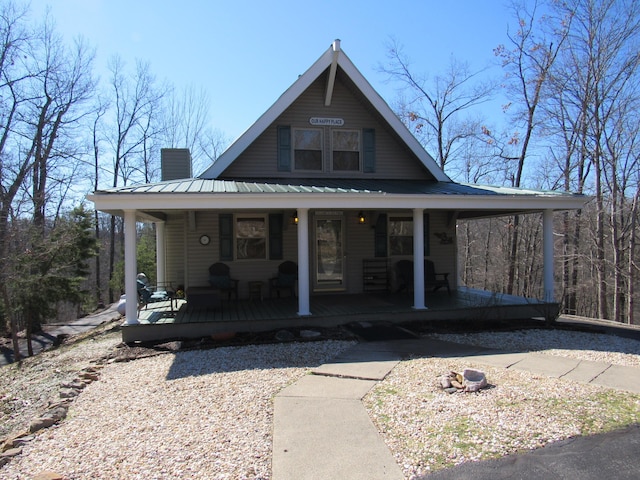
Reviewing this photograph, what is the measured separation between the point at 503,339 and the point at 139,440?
6.09m

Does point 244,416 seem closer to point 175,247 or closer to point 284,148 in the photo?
point 284,148

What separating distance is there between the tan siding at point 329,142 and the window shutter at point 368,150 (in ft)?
0.36

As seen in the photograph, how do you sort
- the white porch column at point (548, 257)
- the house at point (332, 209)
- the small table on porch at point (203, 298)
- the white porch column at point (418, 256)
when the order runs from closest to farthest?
the small table on porch at point (203, 298) < the white porch column at point (418, 256) < the house at point (332, 209) < the white porch column at point (548, 257)

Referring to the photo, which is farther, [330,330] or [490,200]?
[490,200]

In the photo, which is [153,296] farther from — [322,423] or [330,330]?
[322,423]

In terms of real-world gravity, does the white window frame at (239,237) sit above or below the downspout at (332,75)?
below

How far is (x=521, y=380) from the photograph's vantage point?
198 inches

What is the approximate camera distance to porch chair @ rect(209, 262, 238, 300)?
9.99 meters

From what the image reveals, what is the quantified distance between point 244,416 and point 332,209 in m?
6.80

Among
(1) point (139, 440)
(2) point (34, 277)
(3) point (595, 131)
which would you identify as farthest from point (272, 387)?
(3) point (595, 131)

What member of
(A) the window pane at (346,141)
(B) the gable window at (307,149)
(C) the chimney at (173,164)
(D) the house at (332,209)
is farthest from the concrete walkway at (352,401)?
(C) the chimney at (173,164)

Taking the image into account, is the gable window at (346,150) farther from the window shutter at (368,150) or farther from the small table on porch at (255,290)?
the small table on porch at (255,290)

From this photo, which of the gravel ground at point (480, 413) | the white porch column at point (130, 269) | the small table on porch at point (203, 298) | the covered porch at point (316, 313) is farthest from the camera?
the small table on porch at point (203, 298)

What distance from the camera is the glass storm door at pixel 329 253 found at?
11133mm
